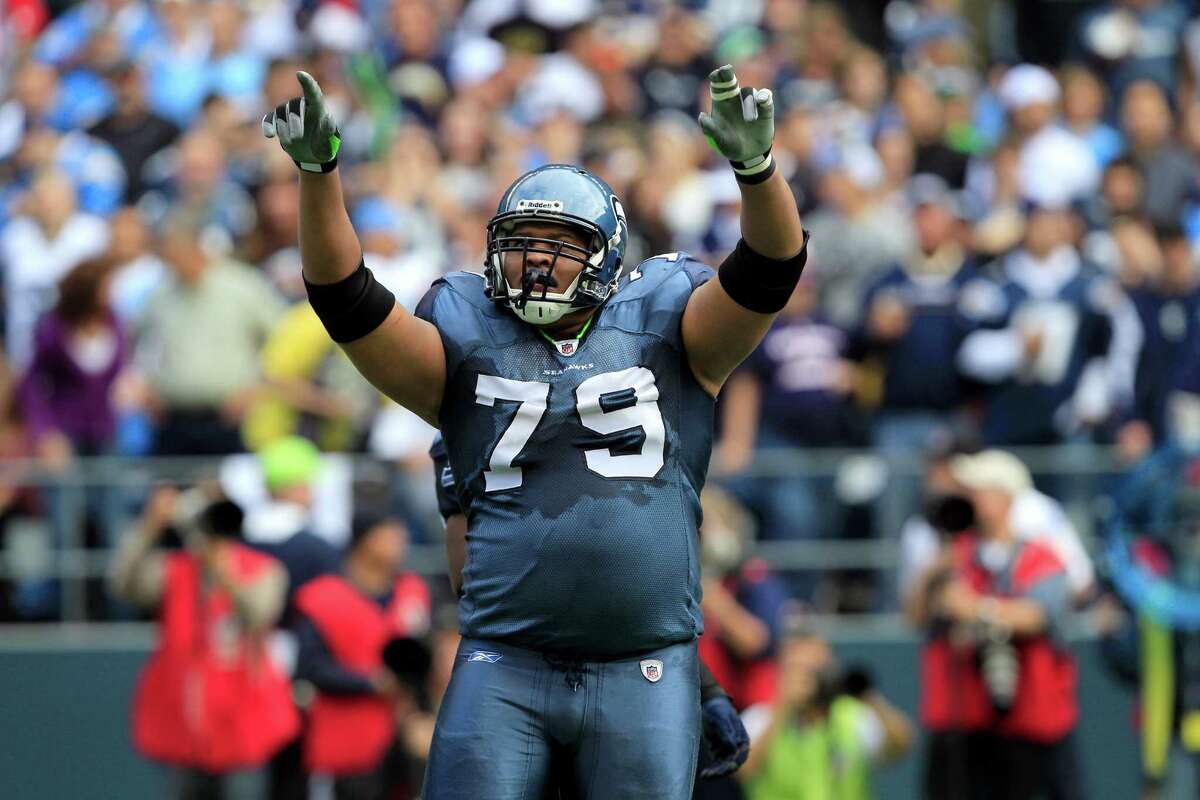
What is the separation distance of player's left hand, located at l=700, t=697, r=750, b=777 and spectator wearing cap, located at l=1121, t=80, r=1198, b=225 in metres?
7.73

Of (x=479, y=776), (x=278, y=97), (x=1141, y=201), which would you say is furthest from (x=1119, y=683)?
(x=479, y=776)

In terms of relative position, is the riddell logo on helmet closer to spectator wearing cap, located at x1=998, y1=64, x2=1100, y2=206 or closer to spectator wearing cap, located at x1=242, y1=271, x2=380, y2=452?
spectator wearing cap, located at x1=242, y1=271, x2=380, y2=452

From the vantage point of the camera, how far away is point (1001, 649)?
32.7 feet

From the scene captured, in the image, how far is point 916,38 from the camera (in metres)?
15.2

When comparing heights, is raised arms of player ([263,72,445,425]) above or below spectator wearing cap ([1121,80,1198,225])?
below

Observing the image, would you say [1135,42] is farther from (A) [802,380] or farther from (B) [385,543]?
(B) [385,543]

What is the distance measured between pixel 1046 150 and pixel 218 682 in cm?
628

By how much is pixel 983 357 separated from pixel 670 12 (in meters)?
4.17

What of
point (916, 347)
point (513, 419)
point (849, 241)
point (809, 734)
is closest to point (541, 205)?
point (513, 419)

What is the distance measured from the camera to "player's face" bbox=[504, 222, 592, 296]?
215 inches

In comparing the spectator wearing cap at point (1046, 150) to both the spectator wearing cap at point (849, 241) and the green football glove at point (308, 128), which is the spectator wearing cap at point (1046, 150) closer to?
the spectator wearing cap at point (849, 241)

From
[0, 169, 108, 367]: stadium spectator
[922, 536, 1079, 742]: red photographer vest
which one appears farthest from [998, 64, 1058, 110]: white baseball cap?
[0, 169, 108, 367]: stadium spectator

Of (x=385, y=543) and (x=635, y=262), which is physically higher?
(x=635, y=262)

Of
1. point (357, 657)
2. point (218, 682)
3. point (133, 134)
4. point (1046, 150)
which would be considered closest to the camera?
point (357, 657)
